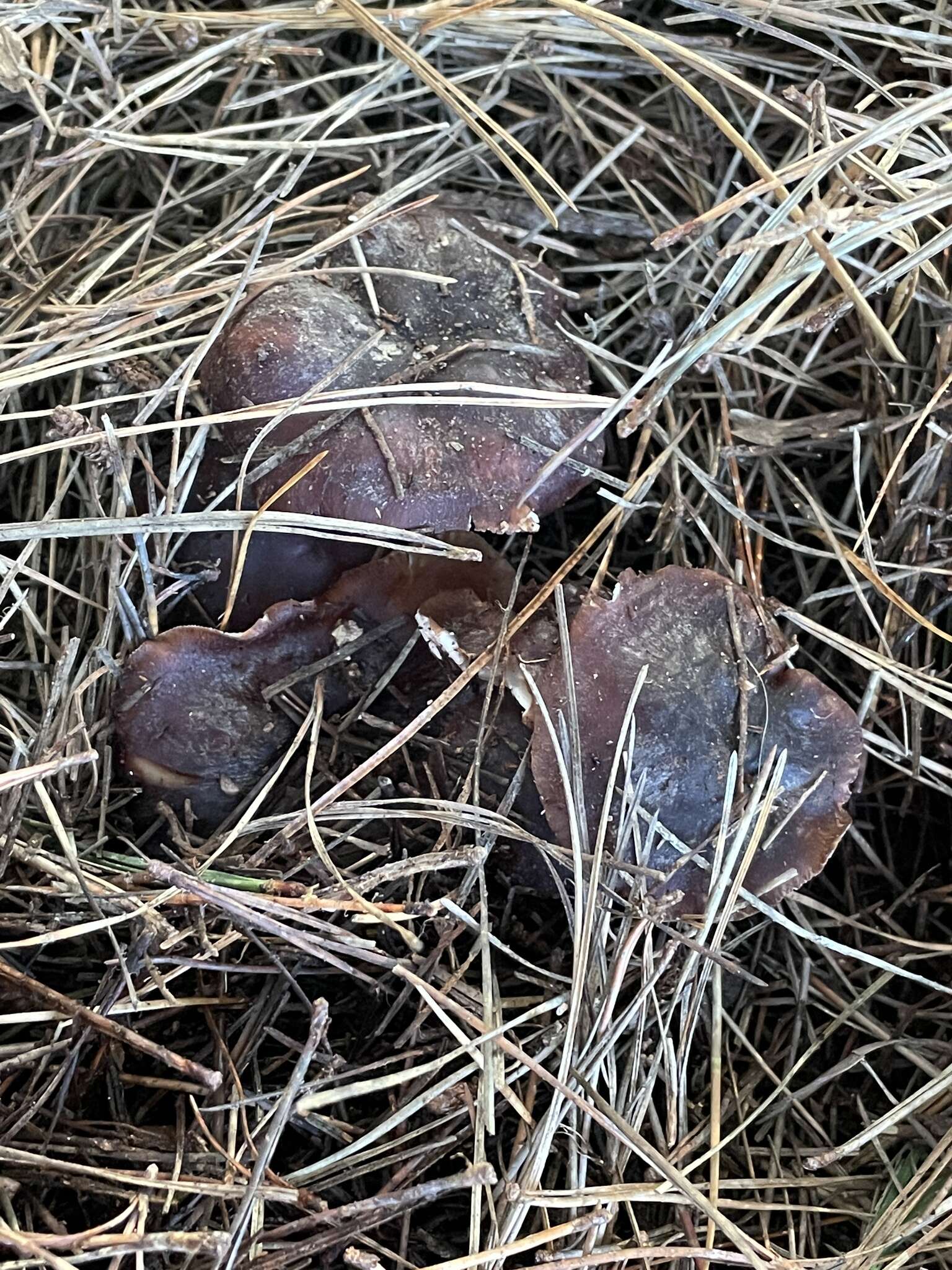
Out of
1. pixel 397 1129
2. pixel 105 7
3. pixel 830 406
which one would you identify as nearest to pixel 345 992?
pixel 397 1129

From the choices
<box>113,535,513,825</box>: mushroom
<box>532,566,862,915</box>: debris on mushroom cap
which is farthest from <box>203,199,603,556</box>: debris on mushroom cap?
<box>532,566,862,915</box>: debris on mushroom cap

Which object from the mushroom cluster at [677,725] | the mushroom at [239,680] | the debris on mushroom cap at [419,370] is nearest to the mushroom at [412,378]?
the debris on mushroom cap at [419,370]

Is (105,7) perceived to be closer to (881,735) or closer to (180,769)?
(180,769)

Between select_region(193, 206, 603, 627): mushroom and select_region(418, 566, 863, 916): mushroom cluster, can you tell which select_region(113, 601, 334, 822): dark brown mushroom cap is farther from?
select_region(418, 566, 863, 916): mushroom cluster

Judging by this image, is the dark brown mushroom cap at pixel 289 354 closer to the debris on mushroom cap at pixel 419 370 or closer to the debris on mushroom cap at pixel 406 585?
the debris on mushroom cap at pixel 419 370

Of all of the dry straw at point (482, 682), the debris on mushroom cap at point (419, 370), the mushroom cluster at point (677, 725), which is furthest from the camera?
the debris on mushroom cap at point (419, 370)
